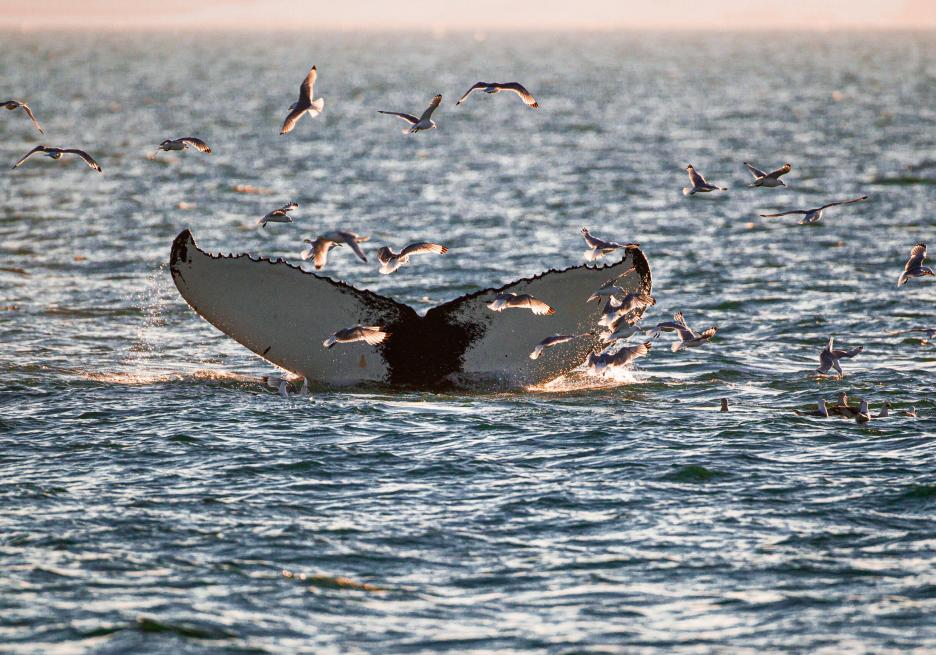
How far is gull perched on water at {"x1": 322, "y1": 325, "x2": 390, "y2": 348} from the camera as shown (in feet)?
40.0

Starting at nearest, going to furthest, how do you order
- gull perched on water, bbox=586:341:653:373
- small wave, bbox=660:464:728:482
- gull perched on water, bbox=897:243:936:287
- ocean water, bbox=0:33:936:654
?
1. ocean water, bbox=0:33:936:654
2. small wave, bbox=660:464:728:482
3. gull perched on water, bbox=586:341:653:373
4. gull perched on water, bbox=897:243:936:287

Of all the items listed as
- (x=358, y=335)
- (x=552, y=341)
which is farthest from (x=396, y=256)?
(x=552, y=341)

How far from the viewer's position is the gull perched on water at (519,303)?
468 inches

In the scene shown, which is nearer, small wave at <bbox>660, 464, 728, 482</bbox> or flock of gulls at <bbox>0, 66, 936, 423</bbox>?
small wave at <bbox>660, 464, 728, 482</bbox>

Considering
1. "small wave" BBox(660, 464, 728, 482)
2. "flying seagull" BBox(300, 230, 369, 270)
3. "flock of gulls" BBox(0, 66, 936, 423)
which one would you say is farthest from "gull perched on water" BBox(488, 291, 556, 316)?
"small wave" BBox(660, 464, 728, 482)

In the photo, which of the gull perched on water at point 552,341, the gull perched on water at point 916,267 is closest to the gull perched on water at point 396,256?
the gull perched on water at point 552,341

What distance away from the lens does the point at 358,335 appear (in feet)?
40.1

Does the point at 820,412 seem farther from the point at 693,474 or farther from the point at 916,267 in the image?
the point at 916,267

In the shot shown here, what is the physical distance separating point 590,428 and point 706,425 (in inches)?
39.5

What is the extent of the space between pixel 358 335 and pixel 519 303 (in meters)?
1.32

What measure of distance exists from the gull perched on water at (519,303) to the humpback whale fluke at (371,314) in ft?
0.19

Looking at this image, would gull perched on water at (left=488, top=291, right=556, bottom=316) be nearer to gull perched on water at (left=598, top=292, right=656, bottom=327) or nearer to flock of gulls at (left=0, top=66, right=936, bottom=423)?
flock of gulls at (left=0, top=66, right=936, bottom=423)

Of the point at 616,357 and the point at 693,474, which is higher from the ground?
the point at 616,357

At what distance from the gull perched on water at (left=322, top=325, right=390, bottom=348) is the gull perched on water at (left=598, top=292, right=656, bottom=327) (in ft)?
5.84
